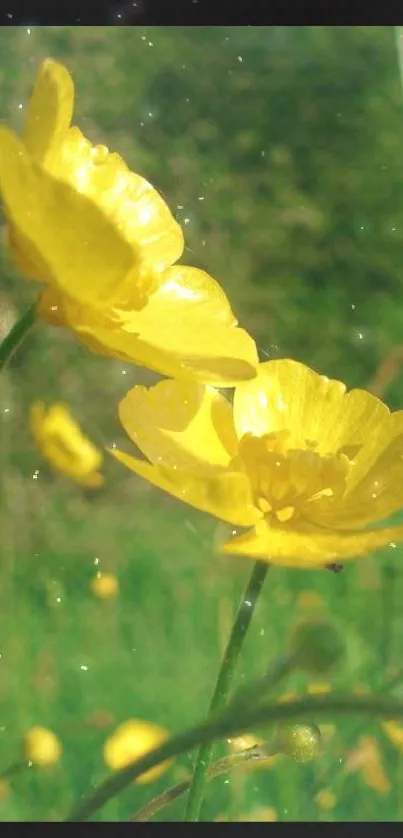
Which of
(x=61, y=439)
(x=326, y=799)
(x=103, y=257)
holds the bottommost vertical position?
(x=326, y=799)

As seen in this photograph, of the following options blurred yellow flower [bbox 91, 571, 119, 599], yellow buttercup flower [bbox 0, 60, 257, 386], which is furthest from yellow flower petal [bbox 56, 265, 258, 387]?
blurred yellow flower [bbox 91, 571, 119, 599]

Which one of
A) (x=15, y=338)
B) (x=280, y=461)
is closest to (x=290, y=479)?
(x=280, y=461)

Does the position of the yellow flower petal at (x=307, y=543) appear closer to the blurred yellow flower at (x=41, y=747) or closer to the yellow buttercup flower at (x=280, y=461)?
the yellow buttercup flower at (x=280, y=461)

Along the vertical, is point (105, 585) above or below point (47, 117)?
below

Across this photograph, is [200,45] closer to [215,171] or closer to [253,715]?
[215,171]

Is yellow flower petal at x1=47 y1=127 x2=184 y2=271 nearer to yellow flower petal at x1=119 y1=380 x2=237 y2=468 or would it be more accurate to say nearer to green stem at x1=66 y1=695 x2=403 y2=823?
yellow flower petal at x1=119 y1=380 x2=237 y2=468

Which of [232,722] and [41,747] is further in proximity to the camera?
[41,747]

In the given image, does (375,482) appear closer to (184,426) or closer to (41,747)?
(184,426)
